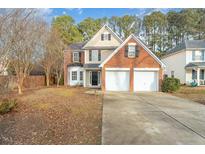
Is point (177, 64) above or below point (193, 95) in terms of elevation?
above

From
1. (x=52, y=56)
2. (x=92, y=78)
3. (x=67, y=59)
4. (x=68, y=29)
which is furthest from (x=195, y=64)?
(x=68, y=29)

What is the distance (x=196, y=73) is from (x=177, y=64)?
153 inches

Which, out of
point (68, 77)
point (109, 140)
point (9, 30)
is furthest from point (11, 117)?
point (68, 77)

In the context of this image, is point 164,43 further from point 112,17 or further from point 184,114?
point 184,114

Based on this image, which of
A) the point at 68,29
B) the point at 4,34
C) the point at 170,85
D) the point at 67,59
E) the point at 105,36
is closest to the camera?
the point at 4,34

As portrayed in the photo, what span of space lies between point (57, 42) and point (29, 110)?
21210 mm

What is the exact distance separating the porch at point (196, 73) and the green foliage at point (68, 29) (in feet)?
76.4

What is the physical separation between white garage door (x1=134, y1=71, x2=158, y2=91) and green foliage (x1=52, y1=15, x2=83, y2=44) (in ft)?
83.4

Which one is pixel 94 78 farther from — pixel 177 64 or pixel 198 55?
pixel 198 55

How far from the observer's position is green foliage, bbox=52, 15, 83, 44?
4680 centimetres

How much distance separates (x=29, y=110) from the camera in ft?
37.4

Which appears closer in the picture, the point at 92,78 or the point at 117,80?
the point at 117,80

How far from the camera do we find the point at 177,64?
34562 mm

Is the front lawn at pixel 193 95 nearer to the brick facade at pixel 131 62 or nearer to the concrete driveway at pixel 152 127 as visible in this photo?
the brick facade at pixel 131 62
